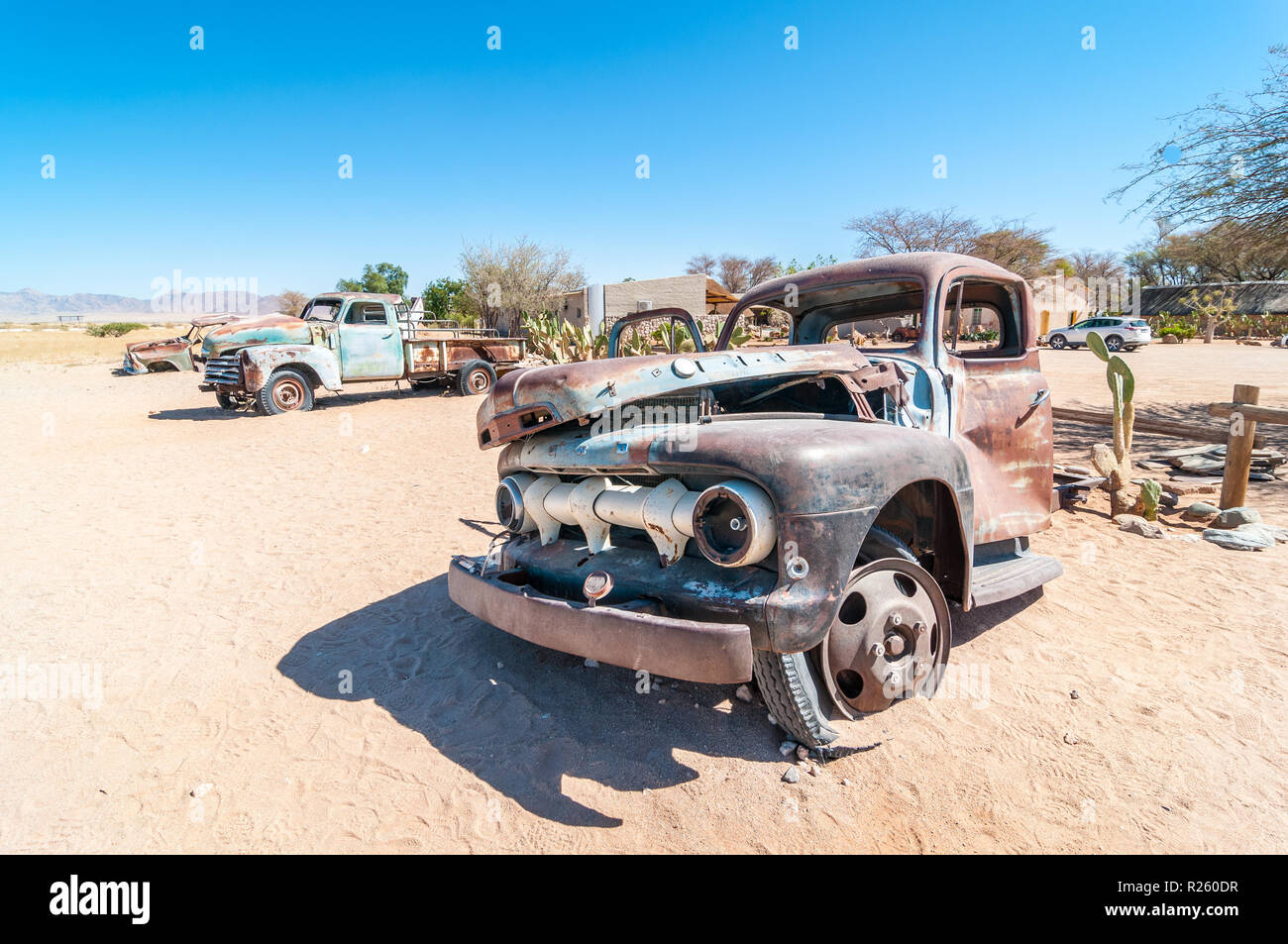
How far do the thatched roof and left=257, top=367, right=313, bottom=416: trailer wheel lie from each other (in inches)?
1595

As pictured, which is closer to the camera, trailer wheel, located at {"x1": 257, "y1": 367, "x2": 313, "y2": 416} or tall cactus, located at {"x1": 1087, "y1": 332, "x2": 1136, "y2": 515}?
tall cactus, located at {"x1": 1087, "y1": 332, "x2": 1136, "y2": 515}

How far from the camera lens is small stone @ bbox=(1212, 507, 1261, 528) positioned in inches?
203

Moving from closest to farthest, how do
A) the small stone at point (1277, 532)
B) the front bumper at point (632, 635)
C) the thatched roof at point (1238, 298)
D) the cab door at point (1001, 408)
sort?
the front bumper at point (632, 635), the cab door at point (1001, 408), the small stone at point (1277, 532), the thatched roof at point (1238, 298)

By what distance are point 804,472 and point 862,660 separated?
0.82m

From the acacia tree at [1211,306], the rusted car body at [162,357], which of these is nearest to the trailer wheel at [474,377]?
the rusted car body at [162,357]

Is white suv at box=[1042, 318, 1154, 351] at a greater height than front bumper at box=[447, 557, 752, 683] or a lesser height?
greater

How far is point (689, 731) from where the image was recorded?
2.70 metres

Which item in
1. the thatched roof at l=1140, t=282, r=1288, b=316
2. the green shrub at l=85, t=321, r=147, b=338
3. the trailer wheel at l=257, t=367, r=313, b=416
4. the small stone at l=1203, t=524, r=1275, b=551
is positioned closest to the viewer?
the small stone at l=1203, t=524, r=1275, b=551

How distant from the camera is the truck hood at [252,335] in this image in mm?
12281

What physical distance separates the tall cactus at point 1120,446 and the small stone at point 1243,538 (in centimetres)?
73

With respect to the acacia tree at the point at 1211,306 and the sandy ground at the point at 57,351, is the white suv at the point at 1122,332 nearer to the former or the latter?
the acacia tree at the point at 1211,306

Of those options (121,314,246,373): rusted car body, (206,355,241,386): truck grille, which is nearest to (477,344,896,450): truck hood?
(206,355,241,386): truck grille

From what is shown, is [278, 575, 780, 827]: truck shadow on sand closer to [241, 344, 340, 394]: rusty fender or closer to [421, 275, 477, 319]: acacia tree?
[241, 344, 340, 394]: rusty fender
